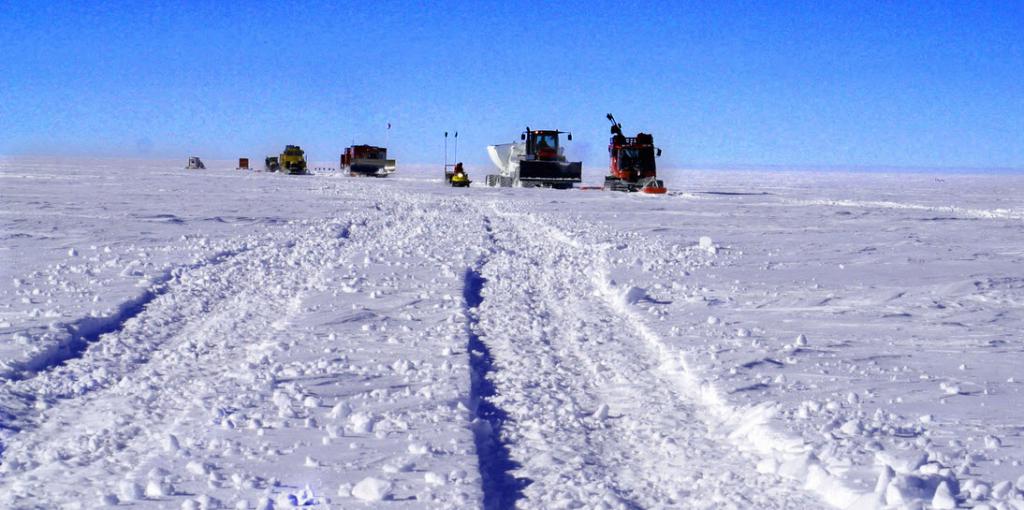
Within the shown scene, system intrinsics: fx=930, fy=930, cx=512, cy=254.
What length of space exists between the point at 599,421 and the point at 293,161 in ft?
208

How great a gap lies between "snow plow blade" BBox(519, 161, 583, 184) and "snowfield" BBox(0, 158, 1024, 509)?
28.4 m

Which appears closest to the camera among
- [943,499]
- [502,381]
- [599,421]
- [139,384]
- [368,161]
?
[943,499]

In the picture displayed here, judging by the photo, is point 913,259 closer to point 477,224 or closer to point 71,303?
point 477,224

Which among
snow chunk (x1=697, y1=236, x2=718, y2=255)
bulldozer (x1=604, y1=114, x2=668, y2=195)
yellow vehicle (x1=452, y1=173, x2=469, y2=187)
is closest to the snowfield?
snow chunk (x1=697, y1=236, x2=718, y2=255)

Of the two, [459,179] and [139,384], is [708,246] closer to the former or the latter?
[139,384]

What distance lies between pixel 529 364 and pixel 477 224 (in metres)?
13.3

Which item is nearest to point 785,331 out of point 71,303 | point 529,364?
point 529,364

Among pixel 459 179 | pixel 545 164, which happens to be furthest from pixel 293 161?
pixel 545 164

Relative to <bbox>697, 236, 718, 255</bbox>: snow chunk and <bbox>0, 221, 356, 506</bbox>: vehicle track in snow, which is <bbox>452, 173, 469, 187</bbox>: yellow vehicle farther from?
<bbox>0, 221, 356, 506</bbox>: vehicle track in snow

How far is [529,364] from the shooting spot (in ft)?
20.9

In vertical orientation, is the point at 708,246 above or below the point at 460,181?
below

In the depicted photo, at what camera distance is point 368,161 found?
61.3 metres

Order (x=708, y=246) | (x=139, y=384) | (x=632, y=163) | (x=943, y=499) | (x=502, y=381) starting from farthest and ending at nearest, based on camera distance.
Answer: (x=632, y=163) < (x=708, y=246) < (x=502, y=381) < (x=139, y=384) < (x=943, y=499)

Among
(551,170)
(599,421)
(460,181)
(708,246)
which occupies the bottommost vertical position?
(599,421)
